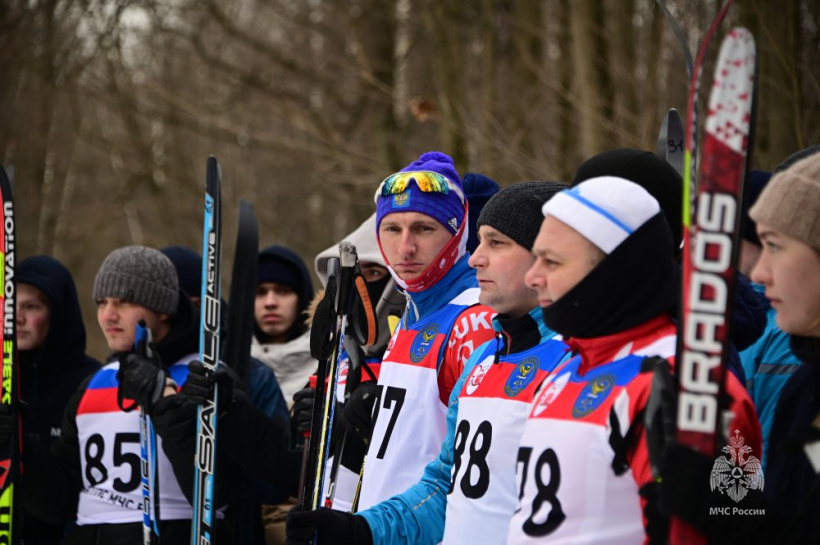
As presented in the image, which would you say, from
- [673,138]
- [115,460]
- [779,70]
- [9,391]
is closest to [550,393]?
[673,138]

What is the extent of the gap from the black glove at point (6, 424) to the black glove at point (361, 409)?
5.73 feet

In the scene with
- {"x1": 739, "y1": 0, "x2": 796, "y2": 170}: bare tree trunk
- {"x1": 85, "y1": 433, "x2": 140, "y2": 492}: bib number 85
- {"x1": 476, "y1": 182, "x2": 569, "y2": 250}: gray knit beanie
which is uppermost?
{"x1": 739, "y1": 0, "x2": 796, "y2": 170}: bare tree trunk

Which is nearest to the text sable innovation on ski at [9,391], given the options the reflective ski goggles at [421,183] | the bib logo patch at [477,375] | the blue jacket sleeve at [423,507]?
the reflective ski goggles at [421,183]

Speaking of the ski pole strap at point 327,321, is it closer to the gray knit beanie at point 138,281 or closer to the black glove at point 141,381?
the black glove at point 141,381

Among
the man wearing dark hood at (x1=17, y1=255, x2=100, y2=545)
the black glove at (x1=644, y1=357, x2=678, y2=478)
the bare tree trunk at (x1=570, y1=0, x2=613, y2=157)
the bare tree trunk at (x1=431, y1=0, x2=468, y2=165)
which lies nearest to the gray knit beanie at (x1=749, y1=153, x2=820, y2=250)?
the black glove at (x1=644, y1=357, x2=678, y2=478)

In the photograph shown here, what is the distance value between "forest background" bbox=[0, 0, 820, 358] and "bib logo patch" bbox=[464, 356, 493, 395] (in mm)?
3603

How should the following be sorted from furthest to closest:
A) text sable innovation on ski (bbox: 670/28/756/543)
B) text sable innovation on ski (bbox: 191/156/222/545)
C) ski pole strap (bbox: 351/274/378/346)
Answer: text sable innovation on ski (bbox: 191/156/222/545)
ski pole strap (bbox: 351/274/378/346)
text sable innovation on ski (bbox: 670/28/756/543)

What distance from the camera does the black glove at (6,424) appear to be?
4754mm

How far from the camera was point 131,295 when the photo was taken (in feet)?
16.0

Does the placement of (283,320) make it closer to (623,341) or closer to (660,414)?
(623,341)

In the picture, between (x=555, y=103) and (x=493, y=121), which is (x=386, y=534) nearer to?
(x=493, y=121)

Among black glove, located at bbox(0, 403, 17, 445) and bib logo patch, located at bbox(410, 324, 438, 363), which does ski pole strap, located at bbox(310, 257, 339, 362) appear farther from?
black glove, located at bbox(0, 403, 17, 445)

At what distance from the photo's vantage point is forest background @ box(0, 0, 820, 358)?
8.11m

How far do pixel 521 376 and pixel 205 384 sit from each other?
193 cm
